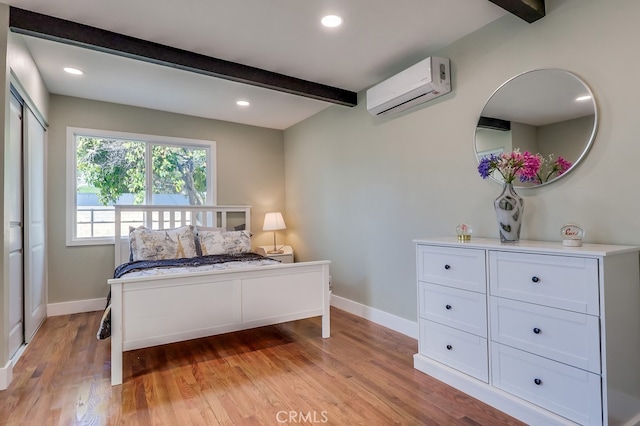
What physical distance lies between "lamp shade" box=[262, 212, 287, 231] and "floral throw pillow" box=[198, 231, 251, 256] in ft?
2.41

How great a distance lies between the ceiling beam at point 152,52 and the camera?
2279mm

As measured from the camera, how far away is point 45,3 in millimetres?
2174

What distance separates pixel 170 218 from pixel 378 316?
2873 mm

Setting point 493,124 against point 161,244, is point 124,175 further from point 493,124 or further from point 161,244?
point 493,124

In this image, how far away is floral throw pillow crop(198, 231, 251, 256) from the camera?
390 centimetres

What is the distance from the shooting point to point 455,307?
2.21 meters

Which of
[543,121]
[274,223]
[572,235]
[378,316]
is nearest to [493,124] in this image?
[543,121]

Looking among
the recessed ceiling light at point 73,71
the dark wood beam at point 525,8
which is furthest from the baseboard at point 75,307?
the dark wood beam at point 525,8

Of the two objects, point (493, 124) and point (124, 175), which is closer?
point (493, 124)

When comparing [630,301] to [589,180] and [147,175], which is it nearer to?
[589,180]

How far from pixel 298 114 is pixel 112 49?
2361mm

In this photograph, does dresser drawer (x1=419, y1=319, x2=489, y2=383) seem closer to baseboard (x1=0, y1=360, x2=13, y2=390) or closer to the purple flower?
the purple flower

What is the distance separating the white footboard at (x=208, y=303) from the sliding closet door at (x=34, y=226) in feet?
4.45

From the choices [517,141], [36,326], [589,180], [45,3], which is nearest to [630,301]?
[589,180]
